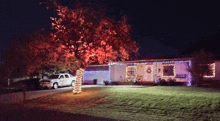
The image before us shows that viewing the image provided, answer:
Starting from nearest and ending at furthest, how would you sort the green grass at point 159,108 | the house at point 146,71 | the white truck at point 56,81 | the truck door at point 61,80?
1. the green grass at point 159,108
2. the white truck at point 56,81
3. the house at point 146,71
4. the truck door at point 61,80

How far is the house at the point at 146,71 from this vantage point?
24.4 meters

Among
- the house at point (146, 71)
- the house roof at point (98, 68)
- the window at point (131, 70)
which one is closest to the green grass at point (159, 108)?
the house at point (146, 71)

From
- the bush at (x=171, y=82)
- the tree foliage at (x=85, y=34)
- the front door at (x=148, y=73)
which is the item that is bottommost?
the bush at (x=171, y=82)

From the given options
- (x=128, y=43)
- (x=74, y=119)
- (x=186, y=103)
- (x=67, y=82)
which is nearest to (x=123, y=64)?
(x=67, y=82)

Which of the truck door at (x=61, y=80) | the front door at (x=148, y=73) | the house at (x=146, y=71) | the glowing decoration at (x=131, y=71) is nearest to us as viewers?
the house at (x=146, y=71)

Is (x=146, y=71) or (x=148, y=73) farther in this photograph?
(x=146, y=71)

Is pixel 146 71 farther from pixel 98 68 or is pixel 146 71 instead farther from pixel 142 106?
pixel 142 106

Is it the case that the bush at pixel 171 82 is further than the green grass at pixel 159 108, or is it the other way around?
the bush at pixel 171 82

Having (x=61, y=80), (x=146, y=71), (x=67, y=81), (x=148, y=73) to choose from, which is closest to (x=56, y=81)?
(x=61, y=80)

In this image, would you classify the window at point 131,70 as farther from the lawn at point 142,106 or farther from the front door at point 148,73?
the lawn at point 142,106

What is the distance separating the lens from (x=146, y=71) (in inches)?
1097

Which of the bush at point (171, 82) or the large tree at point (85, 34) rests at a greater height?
the large tree at point (85, 34)

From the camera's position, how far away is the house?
80.2 ft

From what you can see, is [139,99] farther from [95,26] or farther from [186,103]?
[95,26]
